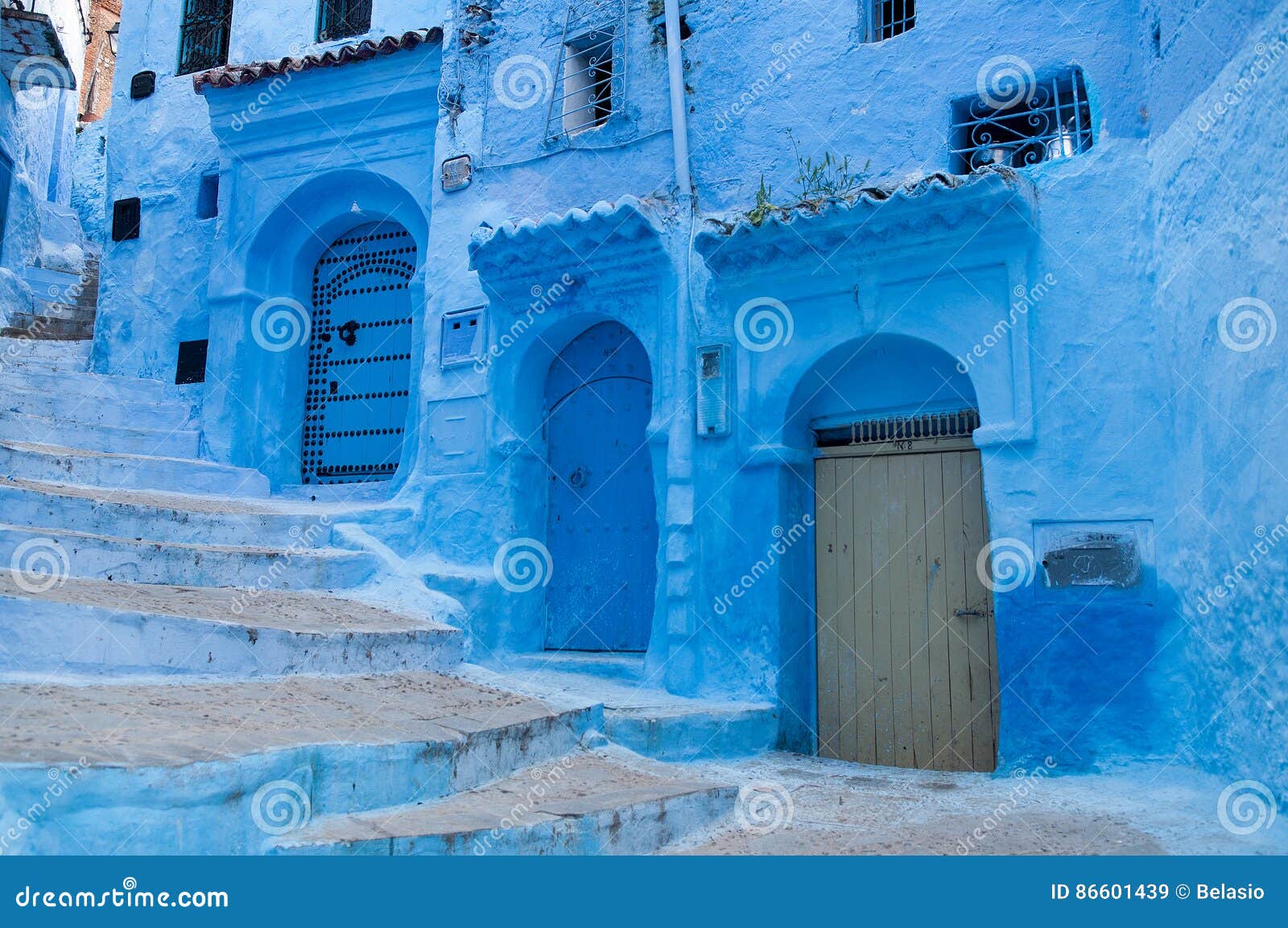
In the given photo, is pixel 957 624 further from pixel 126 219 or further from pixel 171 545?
pixel 126 219

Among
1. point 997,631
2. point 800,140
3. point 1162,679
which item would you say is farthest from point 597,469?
point 1162,679

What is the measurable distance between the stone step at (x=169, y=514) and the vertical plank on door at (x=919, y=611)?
12.9ft

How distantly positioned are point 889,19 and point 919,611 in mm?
3851

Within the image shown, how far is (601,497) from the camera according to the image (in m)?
7.89

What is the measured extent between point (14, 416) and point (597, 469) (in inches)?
160

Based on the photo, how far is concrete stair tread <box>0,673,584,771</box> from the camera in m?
3.30

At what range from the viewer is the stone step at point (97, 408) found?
7891 mm

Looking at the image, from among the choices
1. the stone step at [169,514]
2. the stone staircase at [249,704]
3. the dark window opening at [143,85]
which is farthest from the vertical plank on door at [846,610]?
the dark window opening at [143,85]

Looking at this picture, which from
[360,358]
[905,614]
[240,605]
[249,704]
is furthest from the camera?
[360,358]

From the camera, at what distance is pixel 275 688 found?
4746 millimetres

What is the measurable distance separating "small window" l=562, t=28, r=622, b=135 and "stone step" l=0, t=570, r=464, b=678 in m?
4.15

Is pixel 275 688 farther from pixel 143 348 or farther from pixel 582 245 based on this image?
pixel 143 348

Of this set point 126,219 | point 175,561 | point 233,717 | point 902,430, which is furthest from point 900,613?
point 126,219

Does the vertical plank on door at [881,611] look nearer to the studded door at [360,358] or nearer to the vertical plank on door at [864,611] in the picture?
the vertical plank on door at [864,611]
